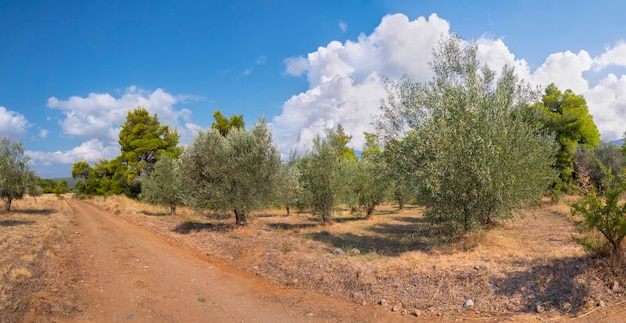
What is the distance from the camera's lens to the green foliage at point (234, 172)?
20844 millimetres

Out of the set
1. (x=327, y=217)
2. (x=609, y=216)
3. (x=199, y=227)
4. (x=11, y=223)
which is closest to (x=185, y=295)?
(x=609, y=216)

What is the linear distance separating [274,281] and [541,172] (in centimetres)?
1408

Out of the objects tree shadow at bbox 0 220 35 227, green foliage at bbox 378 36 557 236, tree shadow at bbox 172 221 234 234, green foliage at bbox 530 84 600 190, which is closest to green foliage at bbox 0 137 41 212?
tree shadow at bbox 0 220 35 227

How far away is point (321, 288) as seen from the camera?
37.1ft

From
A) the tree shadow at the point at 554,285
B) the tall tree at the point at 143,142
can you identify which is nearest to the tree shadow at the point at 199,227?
the tree shadow at the point at 554,285

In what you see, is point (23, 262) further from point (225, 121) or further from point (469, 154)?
point (225, 121)

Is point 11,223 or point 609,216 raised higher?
point 609,216

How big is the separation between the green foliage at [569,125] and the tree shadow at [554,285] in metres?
32.1

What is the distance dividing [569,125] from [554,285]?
35164 millimetres

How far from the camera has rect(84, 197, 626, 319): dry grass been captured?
885 centimetres

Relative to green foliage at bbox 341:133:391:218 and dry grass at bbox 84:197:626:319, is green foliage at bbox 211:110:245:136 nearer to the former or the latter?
green foliage at bbox 341:133:391:218

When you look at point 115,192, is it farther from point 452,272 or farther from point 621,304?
point 621,304

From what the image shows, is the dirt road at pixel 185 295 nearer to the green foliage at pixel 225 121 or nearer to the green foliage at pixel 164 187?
the green foliage at pixel 164 187

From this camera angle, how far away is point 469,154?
1319cm
